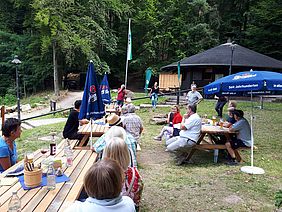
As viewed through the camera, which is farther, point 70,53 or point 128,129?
point 70,53

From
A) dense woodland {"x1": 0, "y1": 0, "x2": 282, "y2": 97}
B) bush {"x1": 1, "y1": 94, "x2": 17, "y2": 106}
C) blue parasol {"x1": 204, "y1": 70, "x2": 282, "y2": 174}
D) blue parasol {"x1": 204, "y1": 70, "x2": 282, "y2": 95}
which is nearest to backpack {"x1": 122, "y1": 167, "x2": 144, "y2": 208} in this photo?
blue parasol {"x1": 204, "y1": 70, "x2": 282, "y2": 174}

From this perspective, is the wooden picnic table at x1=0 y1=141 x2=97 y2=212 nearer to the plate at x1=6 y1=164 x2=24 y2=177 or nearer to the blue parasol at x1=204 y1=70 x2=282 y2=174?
the plate at x1=6 y1=164 x2=24 y2=177

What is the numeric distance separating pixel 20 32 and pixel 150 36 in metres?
14.1

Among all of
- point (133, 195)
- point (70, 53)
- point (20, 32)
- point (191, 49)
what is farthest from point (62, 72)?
point (133, 195)

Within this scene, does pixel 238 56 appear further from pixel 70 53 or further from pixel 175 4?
pixel 70 53

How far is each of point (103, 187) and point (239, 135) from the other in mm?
5134

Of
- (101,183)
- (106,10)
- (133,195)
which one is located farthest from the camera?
(106,10)

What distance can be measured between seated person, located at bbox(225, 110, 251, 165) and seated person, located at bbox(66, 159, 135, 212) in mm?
4785

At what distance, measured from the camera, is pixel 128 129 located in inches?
244

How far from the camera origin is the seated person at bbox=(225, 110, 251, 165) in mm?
6129

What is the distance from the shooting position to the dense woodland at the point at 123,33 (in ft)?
70.1

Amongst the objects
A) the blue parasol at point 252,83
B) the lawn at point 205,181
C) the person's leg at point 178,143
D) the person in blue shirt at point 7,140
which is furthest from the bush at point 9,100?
the person in blue shirt at point 7,140

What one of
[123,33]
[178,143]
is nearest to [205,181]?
[178,143]

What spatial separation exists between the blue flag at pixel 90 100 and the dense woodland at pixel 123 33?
1611 centimetres
